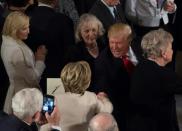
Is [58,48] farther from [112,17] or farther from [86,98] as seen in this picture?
[86,98]

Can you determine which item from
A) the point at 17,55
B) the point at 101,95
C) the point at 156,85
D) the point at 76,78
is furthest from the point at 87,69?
the point at 17,55

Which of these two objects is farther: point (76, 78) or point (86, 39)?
point (86, 39)

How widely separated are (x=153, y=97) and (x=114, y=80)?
0.50 m

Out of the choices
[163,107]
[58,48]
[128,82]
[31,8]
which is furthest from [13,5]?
[163,107]

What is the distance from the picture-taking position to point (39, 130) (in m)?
3.79

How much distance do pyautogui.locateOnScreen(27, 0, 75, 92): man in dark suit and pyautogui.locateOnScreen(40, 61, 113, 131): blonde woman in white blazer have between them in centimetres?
128

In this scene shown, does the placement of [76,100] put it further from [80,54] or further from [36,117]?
[80,54]

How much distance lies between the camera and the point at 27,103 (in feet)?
11.3

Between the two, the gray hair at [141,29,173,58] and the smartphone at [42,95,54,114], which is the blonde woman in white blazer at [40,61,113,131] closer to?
the smartphone at [42,95,54,114]

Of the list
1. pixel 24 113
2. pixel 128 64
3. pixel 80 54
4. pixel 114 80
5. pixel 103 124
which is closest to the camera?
pixel 103 124

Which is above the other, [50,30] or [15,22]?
[15,22]

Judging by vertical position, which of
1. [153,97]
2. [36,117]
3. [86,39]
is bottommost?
[153,97]

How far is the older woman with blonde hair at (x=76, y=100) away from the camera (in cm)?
375

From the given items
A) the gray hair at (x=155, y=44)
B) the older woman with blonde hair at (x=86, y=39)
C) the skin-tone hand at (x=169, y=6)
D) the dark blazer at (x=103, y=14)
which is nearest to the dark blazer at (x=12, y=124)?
the gray hair at (x=155, y=44)
